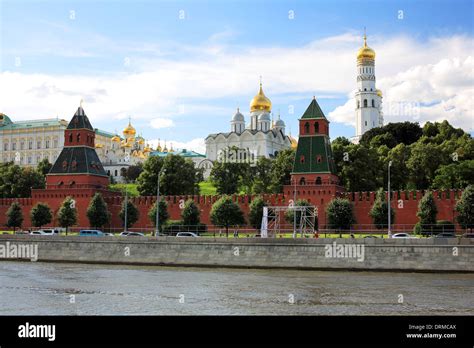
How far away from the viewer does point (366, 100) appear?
11619 centimetres

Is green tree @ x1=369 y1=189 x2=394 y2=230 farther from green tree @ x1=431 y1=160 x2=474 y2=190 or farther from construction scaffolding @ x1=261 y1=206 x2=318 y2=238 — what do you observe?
green tree @ x1=431 y1=160 x2=474 y2=190

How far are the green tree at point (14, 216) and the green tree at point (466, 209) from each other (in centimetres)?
3570

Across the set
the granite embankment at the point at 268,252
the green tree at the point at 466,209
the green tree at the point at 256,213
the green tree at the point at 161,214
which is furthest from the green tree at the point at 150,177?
the green tree at the point at 466,209

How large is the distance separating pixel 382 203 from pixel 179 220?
645 inches

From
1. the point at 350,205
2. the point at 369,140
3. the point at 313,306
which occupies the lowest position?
the point at 313,306

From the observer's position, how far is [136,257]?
4119 cm

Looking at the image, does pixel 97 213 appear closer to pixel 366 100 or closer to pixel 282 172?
pixel 282 172

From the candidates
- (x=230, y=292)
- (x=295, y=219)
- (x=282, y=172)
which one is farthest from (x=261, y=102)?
(x=230, y=292)

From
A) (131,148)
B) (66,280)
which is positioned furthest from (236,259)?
(131,148)

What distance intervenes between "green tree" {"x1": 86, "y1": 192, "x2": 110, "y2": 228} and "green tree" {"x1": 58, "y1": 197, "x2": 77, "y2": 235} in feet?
4.07

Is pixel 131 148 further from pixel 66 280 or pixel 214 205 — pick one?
pixel 66 280

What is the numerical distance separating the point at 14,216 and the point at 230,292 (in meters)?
35.9

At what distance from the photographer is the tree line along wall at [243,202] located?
4703cm

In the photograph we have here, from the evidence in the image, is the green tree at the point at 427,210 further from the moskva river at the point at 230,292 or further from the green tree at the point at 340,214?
the moskva river at the point at 230,292
